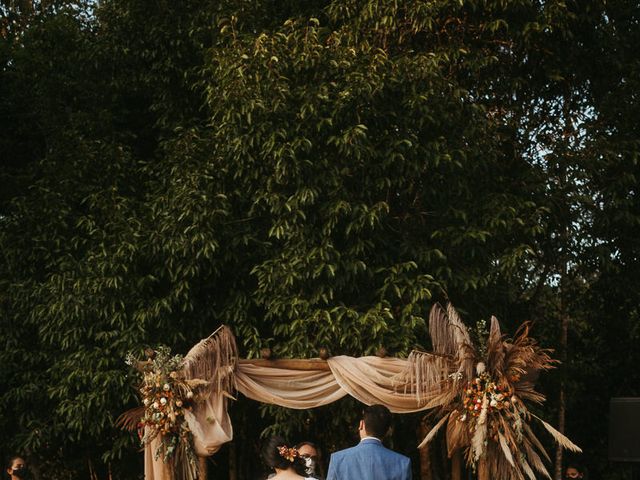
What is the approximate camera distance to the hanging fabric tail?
9.34 metres

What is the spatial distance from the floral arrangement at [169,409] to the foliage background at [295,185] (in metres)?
1.31

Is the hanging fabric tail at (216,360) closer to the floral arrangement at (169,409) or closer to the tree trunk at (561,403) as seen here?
the floral arrangement at (169,409)

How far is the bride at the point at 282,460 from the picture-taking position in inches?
221

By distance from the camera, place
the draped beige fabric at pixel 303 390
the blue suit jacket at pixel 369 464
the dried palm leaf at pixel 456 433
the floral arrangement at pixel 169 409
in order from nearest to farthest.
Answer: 1. the blue suit jacket at pixel 369 464
2. the dried palm leaf at pixel 456 433
3. the floral arrangement at pixel 169 409
4. the draped beige fabric at pixel 303 390

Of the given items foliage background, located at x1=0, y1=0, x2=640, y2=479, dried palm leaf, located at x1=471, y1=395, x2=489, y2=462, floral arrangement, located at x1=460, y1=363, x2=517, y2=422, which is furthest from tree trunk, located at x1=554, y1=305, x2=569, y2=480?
dried palm leaf, located at x1=471, y1=395, x2=489, y2=462

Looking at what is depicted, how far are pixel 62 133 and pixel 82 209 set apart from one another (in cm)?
88

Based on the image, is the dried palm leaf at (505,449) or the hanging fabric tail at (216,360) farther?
the hanging fabric tail at (216,360)

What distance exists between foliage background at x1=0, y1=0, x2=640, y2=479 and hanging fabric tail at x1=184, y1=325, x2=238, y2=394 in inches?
30.2

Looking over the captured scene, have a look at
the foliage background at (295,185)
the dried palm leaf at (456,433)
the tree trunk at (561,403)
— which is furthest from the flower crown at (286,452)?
the tree trunk at (561,403)

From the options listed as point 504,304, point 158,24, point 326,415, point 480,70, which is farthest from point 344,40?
point 326,415

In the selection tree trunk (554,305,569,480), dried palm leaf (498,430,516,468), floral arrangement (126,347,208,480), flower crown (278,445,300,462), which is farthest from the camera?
tree trunk (554,305,569,480)

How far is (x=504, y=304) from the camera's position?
38.1 feet

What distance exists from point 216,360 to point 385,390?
148 centimetres

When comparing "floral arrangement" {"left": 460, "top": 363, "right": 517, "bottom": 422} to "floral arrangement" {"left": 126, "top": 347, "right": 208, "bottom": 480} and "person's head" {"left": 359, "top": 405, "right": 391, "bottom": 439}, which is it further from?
"person's head" {"left": 359, "top": 405, "right": 391, "bottom": 439}
